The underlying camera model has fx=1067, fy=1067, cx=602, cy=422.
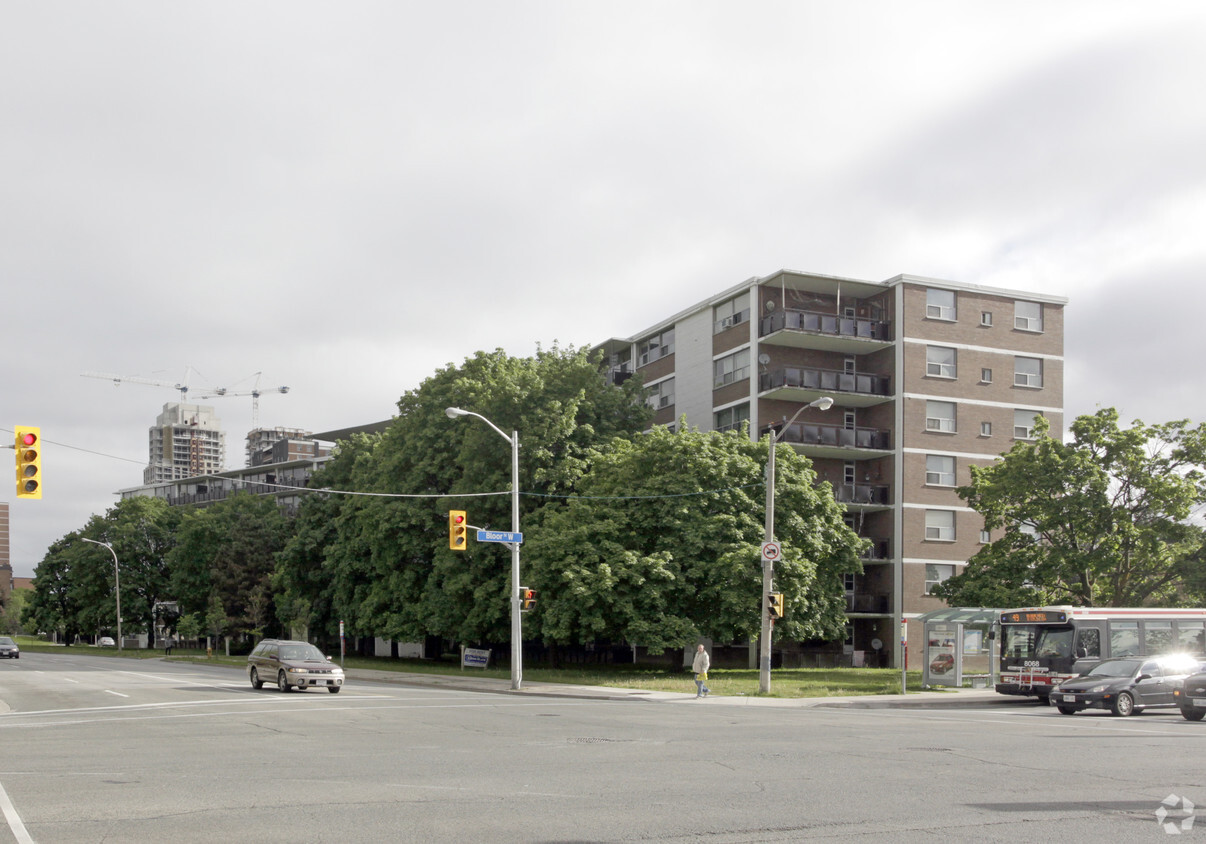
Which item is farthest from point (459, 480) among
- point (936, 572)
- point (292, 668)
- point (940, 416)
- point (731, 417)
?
point (940, 416)

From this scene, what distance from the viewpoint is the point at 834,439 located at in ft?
182

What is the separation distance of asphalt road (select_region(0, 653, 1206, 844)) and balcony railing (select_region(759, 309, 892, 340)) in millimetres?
33159

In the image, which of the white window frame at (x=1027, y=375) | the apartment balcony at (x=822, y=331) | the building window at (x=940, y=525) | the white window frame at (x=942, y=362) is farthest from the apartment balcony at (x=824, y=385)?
the white window frame at (x=1027, y=375)

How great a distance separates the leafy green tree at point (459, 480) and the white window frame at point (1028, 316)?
2165 centimetres

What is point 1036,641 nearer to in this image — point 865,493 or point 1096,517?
point 1096,517

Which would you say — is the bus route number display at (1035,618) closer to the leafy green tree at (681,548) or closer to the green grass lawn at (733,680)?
the green grass lawn at (733,680)

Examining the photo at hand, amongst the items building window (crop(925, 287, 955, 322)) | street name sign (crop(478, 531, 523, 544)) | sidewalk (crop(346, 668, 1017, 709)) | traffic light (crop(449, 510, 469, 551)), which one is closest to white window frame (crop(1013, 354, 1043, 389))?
building window (crop(925, 287, 955, 322))

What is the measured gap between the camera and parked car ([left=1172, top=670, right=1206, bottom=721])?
2345cm

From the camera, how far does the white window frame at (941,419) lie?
56469 mm

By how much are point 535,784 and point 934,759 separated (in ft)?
19.8

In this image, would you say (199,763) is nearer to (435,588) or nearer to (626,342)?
(435,588)

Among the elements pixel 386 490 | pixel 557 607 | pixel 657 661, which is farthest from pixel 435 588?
pixel 657 661

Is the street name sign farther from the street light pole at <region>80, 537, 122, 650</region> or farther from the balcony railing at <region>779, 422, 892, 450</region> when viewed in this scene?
the street light pole at <region>80, 537, 122, 650</region>

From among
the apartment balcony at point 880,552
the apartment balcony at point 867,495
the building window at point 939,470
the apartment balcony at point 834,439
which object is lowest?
the apartment balcony at point 880,552
